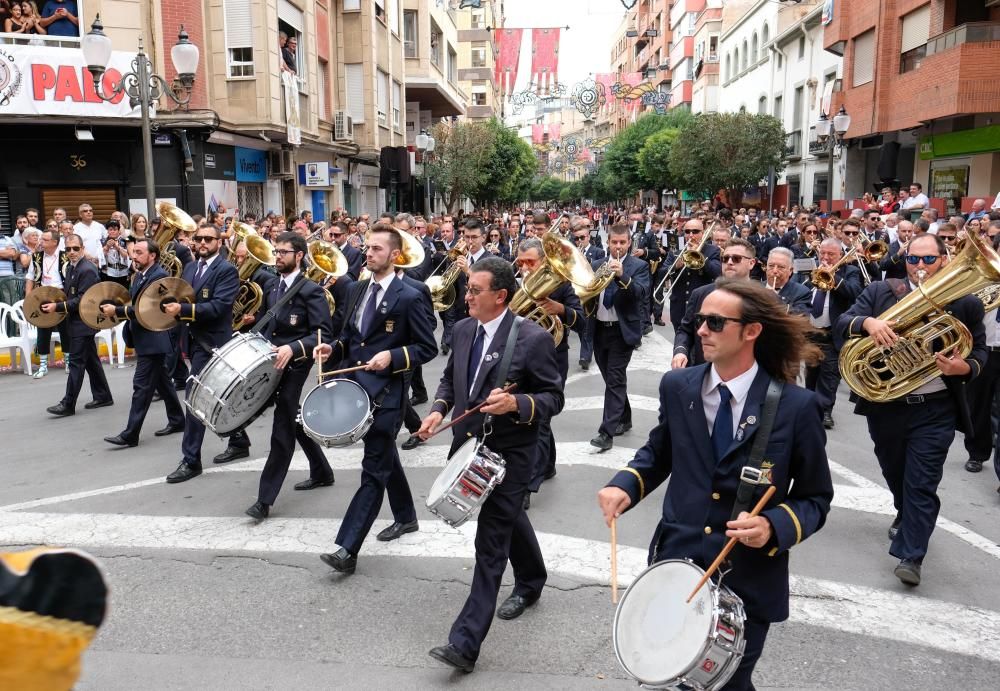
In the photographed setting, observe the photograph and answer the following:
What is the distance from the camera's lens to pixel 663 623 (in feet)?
9.23

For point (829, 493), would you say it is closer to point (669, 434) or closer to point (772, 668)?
point (669, 434)

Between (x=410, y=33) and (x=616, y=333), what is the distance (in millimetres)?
35900

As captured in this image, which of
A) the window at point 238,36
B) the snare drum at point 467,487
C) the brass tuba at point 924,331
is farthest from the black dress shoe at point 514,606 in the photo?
the window at point 238,36

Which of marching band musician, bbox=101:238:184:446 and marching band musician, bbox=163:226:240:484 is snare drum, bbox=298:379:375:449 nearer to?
marching band musician, bbox=163:226:240:484

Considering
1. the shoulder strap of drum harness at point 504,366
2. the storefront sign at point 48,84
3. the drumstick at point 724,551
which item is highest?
the storefront sign at point 48,84

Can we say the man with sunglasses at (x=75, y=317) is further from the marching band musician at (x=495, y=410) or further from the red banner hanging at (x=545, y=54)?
the red banner hanging at (x=545, y=54)

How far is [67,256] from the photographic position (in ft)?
30.8

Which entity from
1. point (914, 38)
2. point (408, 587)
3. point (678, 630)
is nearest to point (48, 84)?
point (408, 587)

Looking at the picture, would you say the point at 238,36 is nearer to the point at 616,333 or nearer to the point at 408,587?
the point at 616,333

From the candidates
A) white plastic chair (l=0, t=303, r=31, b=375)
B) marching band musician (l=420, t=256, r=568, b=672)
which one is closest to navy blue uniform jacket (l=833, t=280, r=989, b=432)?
marching band musician (l=420, t=256, r=568, b=672)

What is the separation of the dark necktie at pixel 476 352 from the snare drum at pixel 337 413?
40.0 inches

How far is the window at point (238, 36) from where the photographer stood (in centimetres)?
2066

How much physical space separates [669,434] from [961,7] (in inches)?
987

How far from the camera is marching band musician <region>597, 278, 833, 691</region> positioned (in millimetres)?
2900
